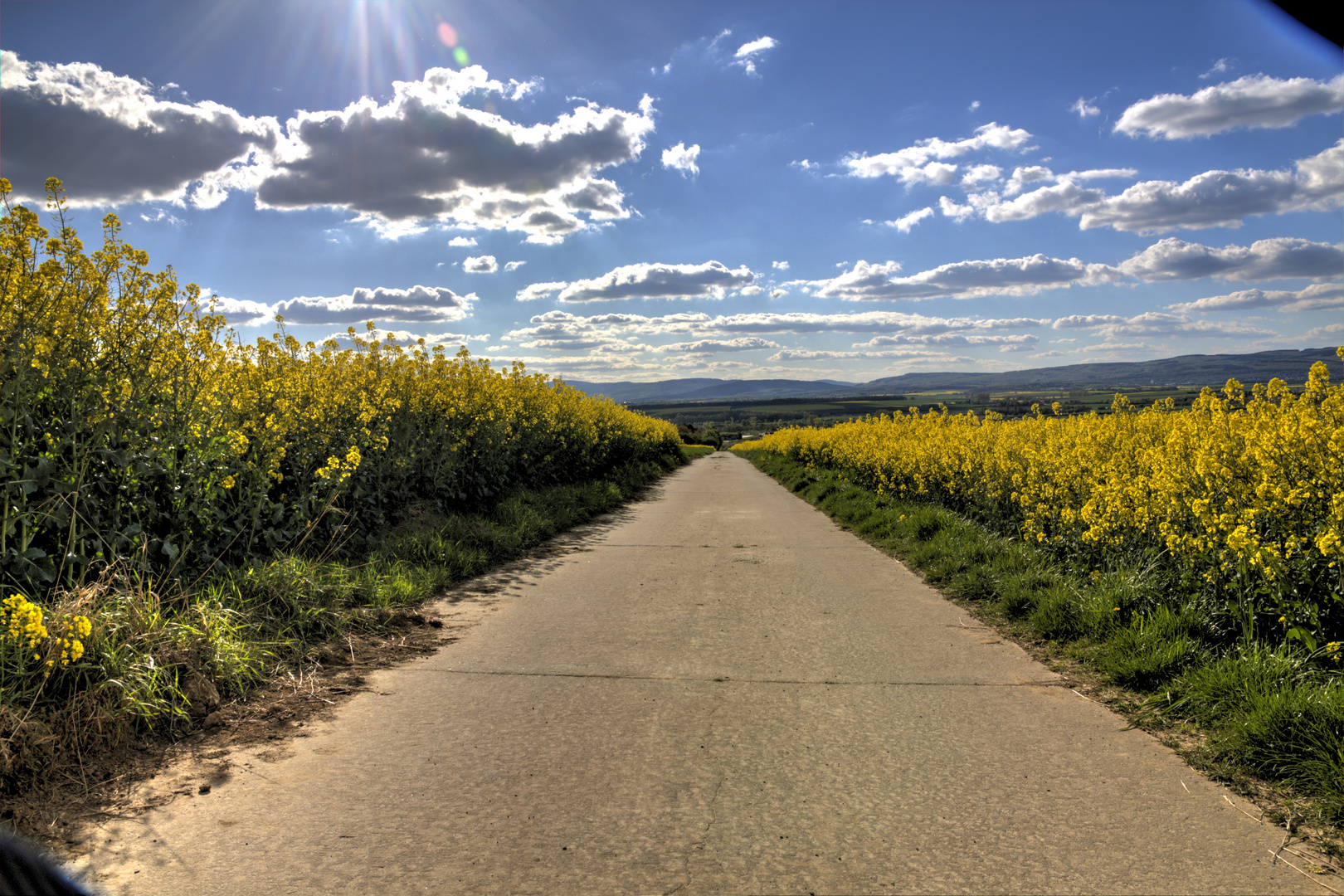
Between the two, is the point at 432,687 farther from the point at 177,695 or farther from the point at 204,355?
the point at 204,355

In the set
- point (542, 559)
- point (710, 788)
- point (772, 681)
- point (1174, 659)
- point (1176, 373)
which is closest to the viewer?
point (710, 788)

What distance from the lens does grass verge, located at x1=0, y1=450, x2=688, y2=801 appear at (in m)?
3.25

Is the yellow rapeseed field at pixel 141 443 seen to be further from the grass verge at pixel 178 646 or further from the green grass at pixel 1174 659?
the green grass at pixel 1174 659

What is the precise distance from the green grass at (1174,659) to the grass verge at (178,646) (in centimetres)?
499

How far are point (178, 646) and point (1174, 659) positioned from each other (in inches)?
225

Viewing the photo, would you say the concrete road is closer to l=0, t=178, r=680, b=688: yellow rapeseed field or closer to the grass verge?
the grass verge

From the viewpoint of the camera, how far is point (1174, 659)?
4.38 m

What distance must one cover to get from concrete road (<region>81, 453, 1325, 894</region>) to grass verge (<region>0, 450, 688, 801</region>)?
61 centimetres

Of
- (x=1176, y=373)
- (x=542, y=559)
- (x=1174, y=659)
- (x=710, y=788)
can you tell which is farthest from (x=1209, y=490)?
(x=1176, y=373)

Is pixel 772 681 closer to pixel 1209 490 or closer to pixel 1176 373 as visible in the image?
pixel 1209 490

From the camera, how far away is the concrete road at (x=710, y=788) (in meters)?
2.58

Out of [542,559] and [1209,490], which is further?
[542,559]

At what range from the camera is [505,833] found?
2.82m

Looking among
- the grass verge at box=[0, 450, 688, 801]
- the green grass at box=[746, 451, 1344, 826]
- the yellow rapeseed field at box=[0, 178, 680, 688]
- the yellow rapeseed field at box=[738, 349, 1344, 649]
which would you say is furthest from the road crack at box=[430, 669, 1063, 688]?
the yellow rapeseed field at box=[0, 178, 680, 688]
